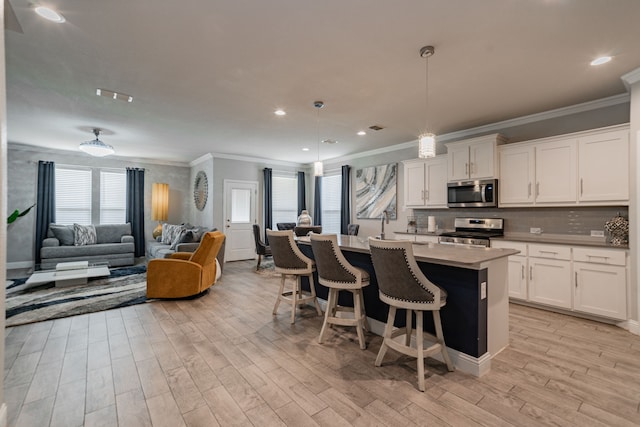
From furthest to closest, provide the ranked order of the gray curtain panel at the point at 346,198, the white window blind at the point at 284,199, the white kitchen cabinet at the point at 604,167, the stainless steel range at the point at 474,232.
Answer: the white window blind at the point at 284,199, the gray curtain panel at the point at 346,198, the stainless steel range at the point at 474,232, the white kitchen cabinet at the point at 604,167

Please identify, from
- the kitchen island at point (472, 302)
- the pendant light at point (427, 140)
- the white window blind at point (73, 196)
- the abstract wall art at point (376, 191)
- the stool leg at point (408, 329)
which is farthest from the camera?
the white window blind at point (73, 196)

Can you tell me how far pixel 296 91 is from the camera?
3420mm

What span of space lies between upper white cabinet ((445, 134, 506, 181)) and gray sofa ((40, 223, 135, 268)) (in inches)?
281

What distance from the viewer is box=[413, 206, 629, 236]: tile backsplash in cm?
368

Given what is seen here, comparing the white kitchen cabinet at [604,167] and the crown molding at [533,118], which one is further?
the crown molding at [533,118]

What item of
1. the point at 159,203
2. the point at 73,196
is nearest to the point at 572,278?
the point at 159,203

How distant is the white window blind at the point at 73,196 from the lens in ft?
22.4

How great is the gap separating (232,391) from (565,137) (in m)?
4.70

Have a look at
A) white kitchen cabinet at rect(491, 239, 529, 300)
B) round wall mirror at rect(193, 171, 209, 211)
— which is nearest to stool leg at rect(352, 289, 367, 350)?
white kitchen cabinet at rect(491, 239, 529, 300)

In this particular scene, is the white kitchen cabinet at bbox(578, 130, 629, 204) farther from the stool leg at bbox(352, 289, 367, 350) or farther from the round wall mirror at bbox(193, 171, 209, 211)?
the round wall mirror at bbox(193, 171, 209, 211)

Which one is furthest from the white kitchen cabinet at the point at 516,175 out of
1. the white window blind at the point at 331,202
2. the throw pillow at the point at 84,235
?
the throw pillow at the point at 84,235

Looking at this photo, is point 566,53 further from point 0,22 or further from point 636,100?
point 0,22

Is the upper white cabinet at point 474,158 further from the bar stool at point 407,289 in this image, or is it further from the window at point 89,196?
the window at point 89,196

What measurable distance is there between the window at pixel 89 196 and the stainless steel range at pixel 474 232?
777cm
